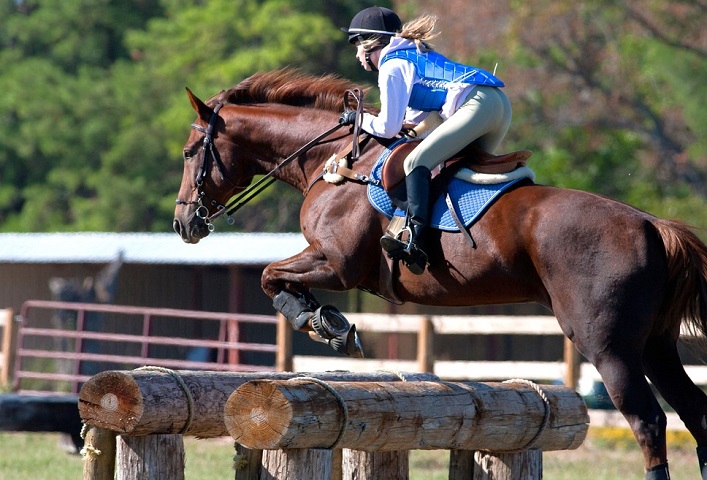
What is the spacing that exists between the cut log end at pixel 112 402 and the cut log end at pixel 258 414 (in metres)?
0.42

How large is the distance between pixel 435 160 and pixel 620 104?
22.0 meters

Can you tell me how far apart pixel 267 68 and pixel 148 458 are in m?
24.7

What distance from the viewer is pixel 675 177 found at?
2703 cm

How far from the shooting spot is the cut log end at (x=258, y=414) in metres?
4.44

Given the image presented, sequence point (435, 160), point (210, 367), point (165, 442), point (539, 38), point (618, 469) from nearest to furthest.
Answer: point (165, 442) < point (435, 160) < point (618, 469) < point (210, 367) < point (539, 38)

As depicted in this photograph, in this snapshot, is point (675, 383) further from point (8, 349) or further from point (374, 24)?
point (8, 349)

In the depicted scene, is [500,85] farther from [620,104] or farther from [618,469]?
[620,104]

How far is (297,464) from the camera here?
15.0 ft

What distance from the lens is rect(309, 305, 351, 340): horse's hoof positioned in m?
5.74

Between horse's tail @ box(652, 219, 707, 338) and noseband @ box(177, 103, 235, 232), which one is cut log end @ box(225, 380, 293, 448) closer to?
horse's tail @ box(652, 219, 707, 338)

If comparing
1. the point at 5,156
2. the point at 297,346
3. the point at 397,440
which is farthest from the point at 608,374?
the point at 5,156

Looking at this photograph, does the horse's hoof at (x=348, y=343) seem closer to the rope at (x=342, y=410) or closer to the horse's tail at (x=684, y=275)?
the rope at (x=342, y=410)

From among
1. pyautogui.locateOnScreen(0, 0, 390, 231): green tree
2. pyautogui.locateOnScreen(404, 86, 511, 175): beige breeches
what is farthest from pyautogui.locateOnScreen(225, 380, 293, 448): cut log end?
pyautogui.locateOnScreen(0, 0, 390, 231): green tree

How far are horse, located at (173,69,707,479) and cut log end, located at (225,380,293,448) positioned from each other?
119cm
